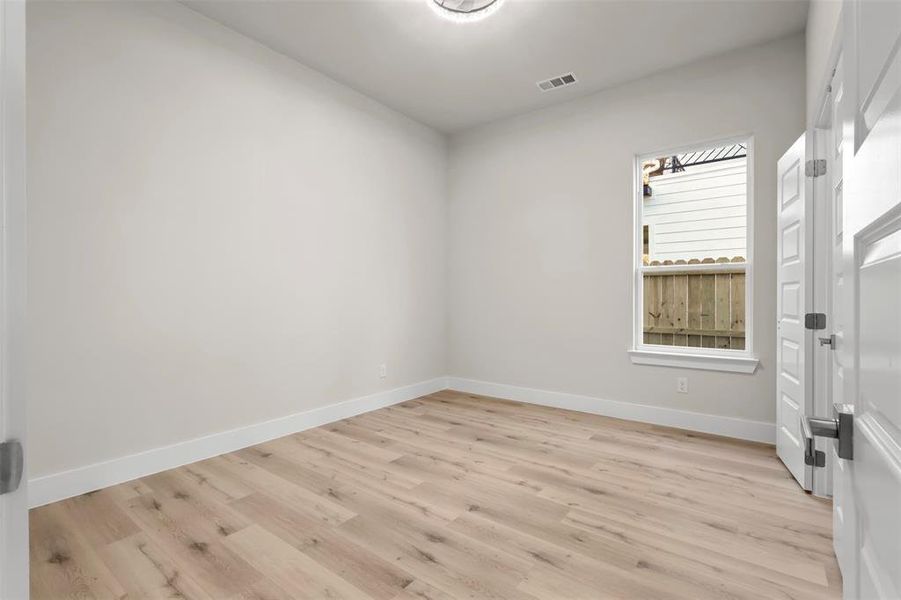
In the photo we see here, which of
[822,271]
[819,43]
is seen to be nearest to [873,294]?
[822,271]

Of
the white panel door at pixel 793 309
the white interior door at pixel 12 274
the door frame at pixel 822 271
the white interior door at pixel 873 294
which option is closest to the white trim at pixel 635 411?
the white panel door at pixel 793 309

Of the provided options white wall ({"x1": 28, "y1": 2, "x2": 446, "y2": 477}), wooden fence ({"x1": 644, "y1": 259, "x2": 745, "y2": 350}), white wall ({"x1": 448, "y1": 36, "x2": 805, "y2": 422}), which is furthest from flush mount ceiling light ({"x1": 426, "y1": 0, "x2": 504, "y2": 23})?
wooden fence ({"x1": 644, "y1": 259, "x2": 745, "y2": 350})

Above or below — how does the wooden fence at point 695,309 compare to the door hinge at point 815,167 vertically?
below

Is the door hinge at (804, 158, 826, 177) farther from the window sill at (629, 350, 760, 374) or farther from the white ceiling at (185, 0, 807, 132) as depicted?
the window sill at (629, 350, 760, 374)

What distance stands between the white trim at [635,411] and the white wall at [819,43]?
6.97ft

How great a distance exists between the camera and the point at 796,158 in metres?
2.53

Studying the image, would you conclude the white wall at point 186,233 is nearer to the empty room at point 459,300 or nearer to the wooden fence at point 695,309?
the empty room at point 459,300

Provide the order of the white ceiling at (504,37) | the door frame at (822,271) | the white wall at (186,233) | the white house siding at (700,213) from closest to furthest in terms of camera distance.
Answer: the door frame at (822,271), the white wall at (186,233), the white ceiling at (504,37), the white house siding at (700,213)

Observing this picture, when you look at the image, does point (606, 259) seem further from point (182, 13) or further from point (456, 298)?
point (182, 13)

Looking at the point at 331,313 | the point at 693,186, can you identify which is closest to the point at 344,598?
the point at 331,313

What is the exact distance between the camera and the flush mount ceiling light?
274 cm

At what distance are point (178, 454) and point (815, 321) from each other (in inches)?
148

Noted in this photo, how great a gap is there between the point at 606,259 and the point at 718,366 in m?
1.23

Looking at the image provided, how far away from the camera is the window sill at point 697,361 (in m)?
3.30
